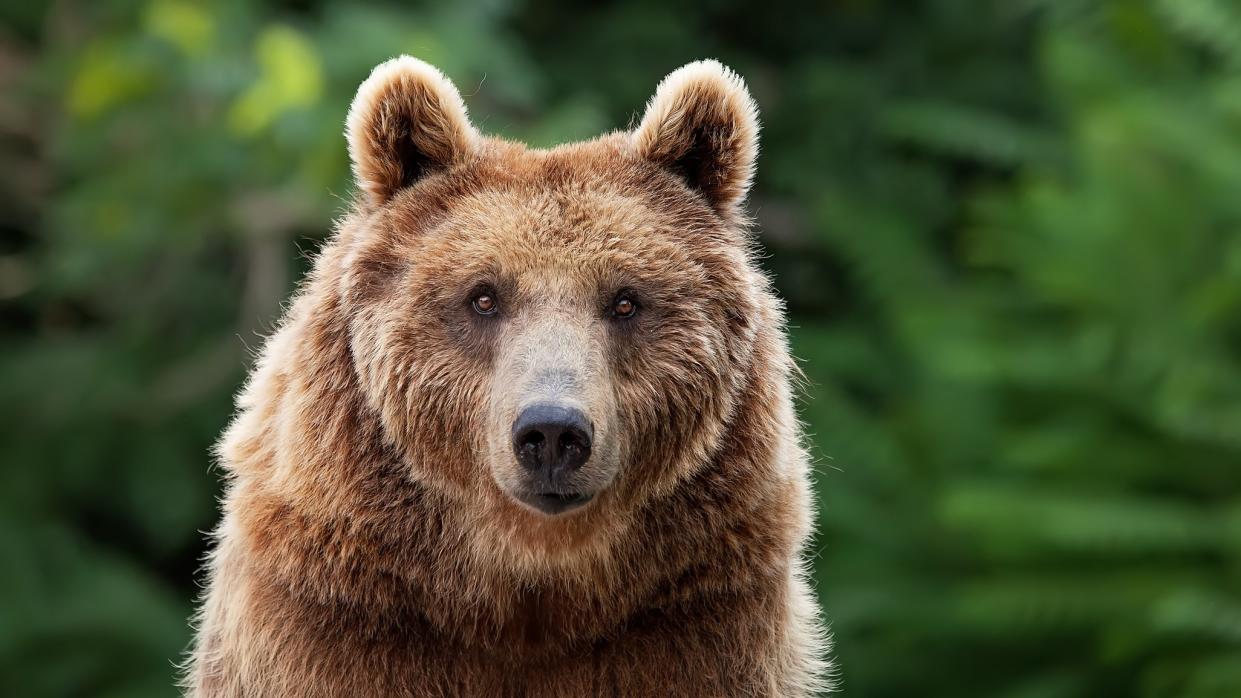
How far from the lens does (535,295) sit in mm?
4762

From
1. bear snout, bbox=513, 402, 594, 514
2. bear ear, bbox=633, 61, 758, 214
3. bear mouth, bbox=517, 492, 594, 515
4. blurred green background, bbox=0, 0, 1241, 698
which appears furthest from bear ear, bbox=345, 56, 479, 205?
blurred green background, bbox=0, 0, 1241, 698

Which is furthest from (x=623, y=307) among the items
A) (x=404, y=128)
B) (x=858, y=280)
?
(x=858, y=280)

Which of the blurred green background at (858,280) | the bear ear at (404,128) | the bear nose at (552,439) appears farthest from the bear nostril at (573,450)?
the blurred green background at (858,280)

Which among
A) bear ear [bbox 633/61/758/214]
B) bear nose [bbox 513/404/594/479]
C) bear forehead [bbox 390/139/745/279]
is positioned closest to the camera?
bear nose [bbox 513/404/594/479]

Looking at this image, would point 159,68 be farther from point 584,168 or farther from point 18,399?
point 584,168

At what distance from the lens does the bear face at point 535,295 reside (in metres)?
4.74

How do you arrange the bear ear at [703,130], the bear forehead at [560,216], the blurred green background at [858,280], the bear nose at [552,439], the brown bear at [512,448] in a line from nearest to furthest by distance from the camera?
the bear nose at [552,439]
the brown bear at [512,448]
the bear forehead at [560,216]
the bear ear at [703,130]
the blurred green background at [858,280]

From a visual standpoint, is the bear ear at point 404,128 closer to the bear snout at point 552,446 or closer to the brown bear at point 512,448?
the brown bear at point 512,448

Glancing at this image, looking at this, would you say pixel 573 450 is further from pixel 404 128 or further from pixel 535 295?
pixel 404 128

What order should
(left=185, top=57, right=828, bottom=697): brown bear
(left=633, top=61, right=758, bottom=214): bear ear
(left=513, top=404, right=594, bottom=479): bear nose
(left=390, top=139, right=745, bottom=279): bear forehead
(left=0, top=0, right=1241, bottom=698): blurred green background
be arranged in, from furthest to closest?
(left=0, top=0, right=1241, bottom=698): blurred green background
(left=633, top=61, right=758, bottom=214): bear ear
(left=390, top=139, right=745, bottom=279): bear forehead
(left=185, top=57, right=828, bottom=697): brown bear
(left=513, top=404, right=594, bottom=479): bear nose

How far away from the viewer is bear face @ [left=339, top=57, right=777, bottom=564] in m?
4.74

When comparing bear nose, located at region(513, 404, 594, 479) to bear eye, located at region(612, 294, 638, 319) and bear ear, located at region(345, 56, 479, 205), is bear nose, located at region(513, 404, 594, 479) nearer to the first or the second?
bear eye, located at region(612, 294, 638, 319)

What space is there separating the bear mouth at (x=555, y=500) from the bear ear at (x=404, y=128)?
3.69ft

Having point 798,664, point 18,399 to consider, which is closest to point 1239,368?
point 798,664
